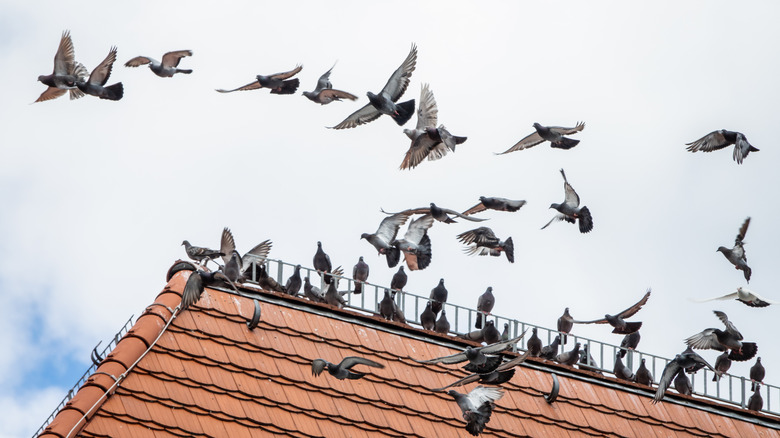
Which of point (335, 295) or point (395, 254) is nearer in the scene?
point (335, 295)

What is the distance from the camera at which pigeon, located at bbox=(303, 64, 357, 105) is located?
1767 centimetres

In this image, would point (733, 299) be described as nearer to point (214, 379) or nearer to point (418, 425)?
point (418, 425)

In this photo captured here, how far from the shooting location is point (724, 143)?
59.9 feet

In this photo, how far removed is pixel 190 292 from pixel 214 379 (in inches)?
44.3

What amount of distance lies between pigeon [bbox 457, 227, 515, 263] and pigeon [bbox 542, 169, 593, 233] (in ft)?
2.60

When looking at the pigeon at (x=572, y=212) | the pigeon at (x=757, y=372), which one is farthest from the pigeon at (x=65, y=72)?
the pigeon at (x=757, y=372)

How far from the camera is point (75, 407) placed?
14.2 meters

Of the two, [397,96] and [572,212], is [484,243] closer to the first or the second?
[572,212]

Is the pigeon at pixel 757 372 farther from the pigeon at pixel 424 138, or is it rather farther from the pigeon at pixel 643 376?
the pigeon at pixel 424 138

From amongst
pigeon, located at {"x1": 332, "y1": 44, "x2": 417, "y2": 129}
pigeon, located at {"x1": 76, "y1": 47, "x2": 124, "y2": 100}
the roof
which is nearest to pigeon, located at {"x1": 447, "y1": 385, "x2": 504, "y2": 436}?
the roof

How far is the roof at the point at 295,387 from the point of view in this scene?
48.0 feet

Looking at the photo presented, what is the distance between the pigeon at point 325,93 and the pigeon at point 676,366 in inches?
194

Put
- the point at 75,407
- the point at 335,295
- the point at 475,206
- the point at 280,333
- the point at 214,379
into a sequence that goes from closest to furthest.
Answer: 1. the point at 75,407
2. the point at 214,379
3. the point at 280,333
4. the point at 335,295
5. the point at 475,206

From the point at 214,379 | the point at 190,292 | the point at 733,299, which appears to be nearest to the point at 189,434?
the point at 214,379
